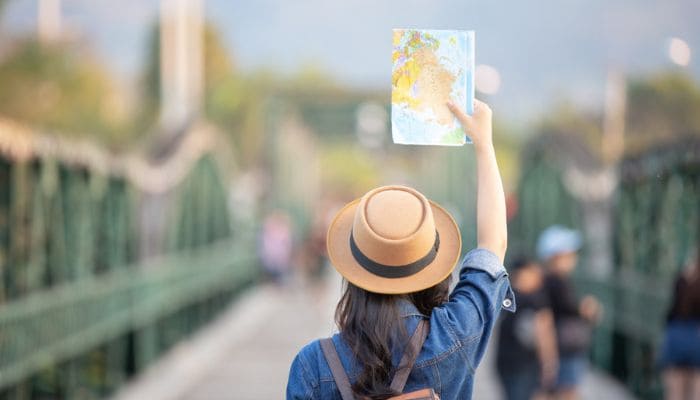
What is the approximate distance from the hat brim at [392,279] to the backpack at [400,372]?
0.12m

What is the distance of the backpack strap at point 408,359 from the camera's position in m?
2.47

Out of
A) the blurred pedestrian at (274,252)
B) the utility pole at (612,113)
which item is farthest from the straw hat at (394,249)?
the blurred pedestrian at (274,252)

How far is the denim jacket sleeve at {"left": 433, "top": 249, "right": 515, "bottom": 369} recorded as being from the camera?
8.30ft

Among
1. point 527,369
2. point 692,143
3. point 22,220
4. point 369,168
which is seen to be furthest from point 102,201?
point 369,168

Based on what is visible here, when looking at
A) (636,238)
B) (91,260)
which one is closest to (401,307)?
(91,260)

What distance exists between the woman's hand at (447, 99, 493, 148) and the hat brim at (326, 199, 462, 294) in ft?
0.68

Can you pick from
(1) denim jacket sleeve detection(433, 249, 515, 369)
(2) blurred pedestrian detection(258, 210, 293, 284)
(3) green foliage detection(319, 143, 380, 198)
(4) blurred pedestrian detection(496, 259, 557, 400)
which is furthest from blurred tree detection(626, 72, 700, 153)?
(1) denim jacket sleeve detection(433, 249, 515, 369)

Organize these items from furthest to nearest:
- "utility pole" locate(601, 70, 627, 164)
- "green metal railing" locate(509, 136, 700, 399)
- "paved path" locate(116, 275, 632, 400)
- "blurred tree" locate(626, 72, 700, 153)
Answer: "blurred tree" locate(626, 72, 700, 153) < "utility pole" locate(601, 70, 627, 164) < "paved path" locate(116, 275, 632, 400) < "green metal railing" locate(509, 136, 700, 399)

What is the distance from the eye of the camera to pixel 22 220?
6.31 m

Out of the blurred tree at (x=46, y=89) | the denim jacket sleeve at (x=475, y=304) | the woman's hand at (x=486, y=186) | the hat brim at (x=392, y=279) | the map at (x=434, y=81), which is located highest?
the map at (x=434, y=81)

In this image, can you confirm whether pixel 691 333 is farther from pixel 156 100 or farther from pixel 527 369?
pixel 156 100

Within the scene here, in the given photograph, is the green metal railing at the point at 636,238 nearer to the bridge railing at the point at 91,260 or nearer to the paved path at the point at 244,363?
the paved path at the point at 244,363

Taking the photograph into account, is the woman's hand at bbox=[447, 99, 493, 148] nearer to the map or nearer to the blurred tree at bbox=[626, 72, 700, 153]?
the map

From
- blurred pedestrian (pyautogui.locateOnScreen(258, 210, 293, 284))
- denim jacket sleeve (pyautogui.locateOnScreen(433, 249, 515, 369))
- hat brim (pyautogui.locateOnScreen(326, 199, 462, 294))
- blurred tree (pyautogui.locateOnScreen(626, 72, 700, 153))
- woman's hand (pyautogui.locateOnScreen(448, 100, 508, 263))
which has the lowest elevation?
blurred tree (pyautogui.locateOnScreen(626, 72, 700, 153))
